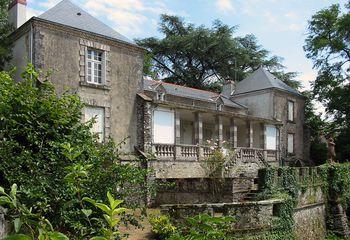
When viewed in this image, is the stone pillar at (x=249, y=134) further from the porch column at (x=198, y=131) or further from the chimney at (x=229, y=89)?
the chimney at (x=229, y=89)

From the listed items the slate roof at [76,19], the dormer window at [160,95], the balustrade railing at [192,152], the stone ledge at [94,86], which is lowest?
the balustrade railing at [192,152]

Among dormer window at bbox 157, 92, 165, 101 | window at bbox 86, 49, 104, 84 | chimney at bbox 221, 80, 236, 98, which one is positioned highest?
chimney at bbox 221, 80, 236, 98

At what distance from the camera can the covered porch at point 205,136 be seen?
714 inches

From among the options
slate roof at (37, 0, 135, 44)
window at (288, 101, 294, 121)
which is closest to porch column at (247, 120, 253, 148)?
window at (288, 101, 294, 121)

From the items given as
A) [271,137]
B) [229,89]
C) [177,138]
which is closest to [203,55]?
[229,89]

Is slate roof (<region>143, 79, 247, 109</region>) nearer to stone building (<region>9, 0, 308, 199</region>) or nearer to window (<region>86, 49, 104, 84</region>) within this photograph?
stone building (<region>9, 0, 308, 199</region>)

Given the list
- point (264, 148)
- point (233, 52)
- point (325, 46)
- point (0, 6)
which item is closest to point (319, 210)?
point (264, 148)

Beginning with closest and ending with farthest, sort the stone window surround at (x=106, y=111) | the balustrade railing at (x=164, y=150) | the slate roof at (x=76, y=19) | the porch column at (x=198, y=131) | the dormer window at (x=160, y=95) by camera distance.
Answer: the slate roof at (x=76, y=19) → the stone window surround at (x=106, y=111) → the balustrade railing at (x=164, y=150) → the porch column at (x=198, y=131) → the dormer window at (x=160, y=95)

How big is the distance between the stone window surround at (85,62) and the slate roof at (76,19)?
529mm

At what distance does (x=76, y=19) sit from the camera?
16688 mm

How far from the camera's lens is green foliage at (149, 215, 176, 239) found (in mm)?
10188

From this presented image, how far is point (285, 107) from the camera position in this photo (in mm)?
27906

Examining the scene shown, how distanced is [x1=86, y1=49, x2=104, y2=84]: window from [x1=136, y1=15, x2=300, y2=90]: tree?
66.8 ft

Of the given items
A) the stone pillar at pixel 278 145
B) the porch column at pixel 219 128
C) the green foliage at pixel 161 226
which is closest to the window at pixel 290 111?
the stone pillar at pixel 278 145
